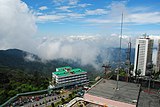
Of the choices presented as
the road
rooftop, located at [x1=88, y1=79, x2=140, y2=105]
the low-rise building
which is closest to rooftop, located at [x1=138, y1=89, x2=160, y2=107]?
rooftop, located at [x1=88, y1=79, x2=140, y2=105]

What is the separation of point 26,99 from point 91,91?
20.5m

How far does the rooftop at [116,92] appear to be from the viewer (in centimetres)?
3013

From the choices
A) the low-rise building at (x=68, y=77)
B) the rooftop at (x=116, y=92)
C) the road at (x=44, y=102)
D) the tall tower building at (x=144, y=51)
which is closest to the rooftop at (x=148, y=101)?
the rooftop at (x=116, y=92)

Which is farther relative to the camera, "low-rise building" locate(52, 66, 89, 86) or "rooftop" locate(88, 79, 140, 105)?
"low-rise building" locate(52, 66, 89, 86)

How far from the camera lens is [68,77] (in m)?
64.8

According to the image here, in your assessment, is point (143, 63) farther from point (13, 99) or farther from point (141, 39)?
point (13, 99)

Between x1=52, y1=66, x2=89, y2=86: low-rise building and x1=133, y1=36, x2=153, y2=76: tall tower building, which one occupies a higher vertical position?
x1=133, y1=36, x2=153, y2=76: tall tower building

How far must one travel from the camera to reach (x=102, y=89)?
34.8 m

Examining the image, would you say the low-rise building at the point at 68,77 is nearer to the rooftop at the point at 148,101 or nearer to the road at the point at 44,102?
the road at the point at 44,102

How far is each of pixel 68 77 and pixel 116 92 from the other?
33.3 metres

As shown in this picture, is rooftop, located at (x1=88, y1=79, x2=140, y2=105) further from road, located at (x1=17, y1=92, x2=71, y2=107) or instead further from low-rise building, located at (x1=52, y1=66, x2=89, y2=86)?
low-rise building, located at (x1=52, y1=66, x2=89, y2=86)

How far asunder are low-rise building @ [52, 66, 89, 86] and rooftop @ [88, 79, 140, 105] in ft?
85.8

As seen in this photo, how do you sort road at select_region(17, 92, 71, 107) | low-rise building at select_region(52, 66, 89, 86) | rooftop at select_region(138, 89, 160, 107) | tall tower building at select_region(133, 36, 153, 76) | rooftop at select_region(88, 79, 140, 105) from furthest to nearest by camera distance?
tall tower building at select_region(133, 36, 153, 76) → low-rise building at select_region(52, 66, 89, 86) → road at select_region(17, 92, 71, 107) → rooftop at select_region(88, 79, 140, 105) → rooftop at select_region(138, 89, 160, 107)

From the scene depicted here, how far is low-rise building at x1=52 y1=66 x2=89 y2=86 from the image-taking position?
63.0 metres
